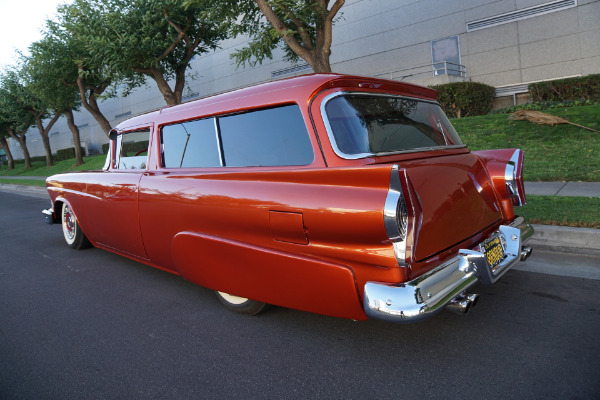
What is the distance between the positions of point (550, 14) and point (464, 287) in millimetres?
18038

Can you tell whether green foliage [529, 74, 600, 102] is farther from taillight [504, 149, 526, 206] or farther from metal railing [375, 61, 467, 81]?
taillight [504, 149, 526, 206]

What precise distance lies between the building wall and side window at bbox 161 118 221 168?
14726mm

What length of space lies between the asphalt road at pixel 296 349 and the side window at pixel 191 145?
1.25m

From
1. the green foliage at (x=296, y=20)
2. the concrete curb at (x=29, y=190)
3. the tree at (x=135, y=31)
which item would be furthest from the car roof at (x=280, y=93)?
the concrete curb at (x=29, y=190)

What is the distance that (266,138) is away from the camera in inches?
121

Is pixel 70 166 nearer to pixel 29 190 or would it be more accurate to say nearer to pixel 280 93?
pixel 29 190

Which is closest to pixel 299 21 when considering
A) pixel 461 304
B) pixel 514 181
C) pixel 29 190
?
pixel 514 181

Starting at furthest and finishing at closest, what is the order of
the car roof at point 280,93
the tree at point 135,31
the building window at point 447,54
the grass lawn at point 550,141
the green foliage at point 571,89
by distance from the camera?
the building window at point 447,54 < the tree at point 135,31 < the green foliage at point 571,89 < the grass lawn at point 550,141 < the car roof at point 280,93

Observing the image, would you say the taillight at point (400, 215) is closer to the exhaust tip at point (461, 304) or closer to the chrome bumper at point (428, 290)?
the chrome bumper at point (428, 290)

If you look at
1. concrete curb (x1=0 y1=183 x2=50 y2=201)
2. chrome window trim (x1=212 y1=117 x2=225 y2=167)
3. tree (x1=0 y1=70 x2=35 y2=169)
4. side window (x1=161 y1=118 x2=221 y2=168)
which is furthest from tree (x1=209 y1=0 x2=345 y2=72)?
tree (x1=0 y1=70 x2=35 y2=169)

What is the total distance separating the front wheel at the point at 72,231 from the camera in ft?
18.8

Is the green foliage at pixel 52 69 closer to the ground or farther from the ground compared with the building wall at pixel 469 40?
farther from the ground

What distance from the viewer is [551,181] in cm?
734

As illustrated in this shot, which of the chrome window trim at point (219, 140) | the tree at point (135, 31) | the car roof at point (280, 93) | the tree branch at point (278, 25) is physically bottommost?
the chrome window trim at point (219, 140)
